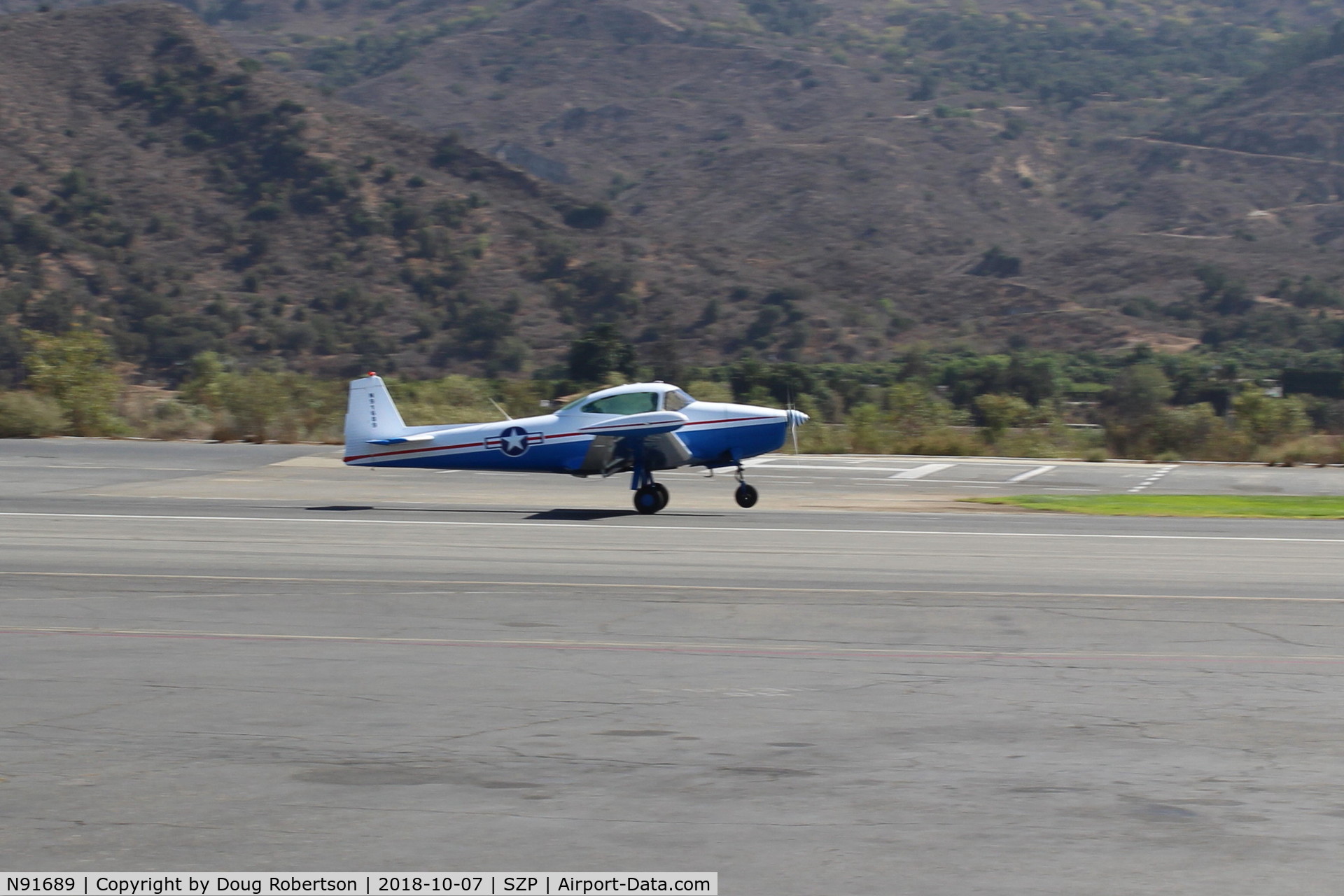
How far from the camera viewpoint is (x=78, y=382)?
1607 inches

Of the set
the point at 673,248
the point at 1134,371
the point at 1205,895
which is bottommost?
the point at 1205,895

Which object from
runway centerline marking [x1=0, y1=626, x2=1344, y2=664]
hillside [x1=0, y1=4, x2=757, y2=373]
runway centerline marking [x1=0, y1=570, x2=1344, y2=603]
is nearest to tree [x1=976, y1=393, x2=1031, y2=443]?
runway centerline marking [x1=0, y1=570, x2=1344, y2=603]

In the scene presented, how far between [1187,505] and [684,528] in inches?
407

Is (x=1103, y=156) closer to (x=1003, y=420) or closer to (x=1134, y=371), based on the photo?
(x=1134, y=371)

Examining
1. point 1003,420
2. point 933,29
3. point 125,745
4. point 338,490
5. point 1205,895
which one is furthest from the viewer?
point 933,29

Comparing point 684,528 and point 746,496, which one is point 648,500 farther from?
point 684,528

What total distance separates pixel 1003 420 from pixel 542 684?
3601cm

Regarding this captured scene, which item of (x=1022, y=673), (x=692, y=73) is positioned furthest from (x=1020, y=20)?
(x=1022, y=673)

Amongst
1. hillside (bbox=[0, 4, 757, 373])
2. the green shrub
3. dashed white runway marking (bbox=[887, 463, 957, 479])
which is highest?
hillside (bbox=[0, 4, 757, 373])

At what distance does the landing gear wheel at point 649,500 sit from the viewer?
23.0 metres

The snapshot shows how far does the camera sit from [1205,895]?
604cm

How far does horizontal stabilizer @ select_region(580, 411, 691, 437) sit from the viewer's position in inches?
888
